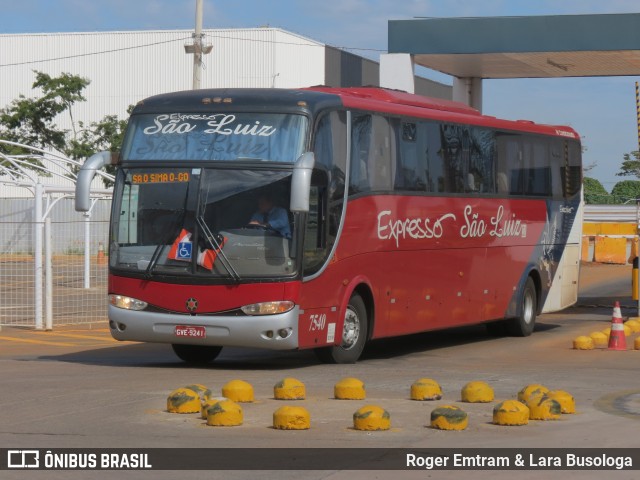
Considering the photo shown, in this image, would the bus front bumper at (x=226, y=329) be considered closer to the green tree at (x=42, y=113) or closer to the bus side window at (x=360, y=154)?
the bus side window at (x=360, y=154)

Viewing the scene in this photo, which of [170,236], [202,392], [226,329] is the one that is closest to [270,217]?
[170,236]

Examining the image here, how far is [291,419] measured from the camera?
10.6 meters

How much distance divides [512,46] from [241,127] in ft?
52.7

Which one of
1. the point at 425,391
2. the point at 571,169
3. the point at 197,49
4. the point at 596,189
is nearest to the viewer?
the point at 425,391

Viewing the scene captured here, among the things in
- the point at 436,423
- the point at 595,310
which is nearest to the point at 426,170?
the point at 436,423

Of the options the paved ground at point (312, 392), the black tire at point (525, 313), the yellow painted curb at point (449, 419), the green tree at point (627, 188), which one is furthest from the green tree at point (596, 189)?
the yellow painted curb at point (449, 419)

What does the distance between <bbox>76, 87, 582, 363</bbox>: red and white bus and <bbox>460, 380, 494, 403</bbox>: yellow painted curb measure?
3.30 metres

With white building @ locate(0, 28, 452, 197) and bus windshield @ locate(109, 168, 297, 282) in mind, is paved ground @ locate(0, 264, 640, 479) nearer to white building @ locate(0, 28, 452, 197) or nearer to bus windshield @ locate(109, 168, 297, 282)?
bus windshield @ locate(109, 168, 297, 282)

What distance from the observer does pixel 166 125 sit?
16203mm

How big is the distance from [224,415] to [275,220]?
16.2ft

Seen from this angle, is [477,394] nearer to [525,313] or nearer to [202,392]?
[202,392]

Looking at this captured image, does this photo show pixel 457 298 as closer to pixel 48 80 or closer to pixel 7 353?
pixel 7 353

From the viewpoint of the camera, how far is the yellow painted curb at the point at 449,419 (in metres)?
10.7

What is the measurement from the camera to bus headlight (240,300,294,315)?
602 inches
